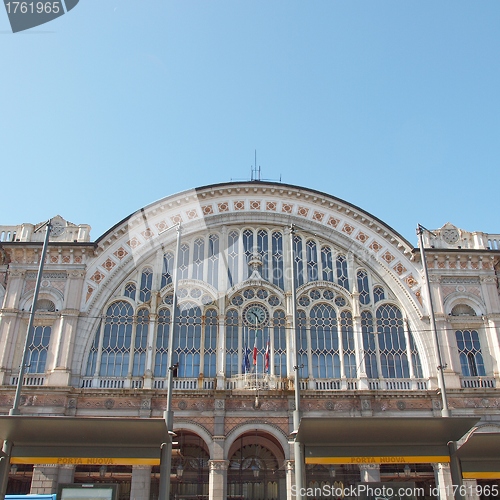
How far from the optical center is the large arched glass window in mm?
31531

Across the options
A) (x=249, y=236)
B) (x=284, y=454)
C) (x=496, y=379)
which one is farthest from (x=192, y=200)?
(x=496, y=379)

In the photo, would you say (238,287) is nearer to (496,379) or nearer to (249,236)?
(249,236)

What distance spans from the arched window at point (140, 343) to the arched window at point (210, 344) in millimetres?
3420

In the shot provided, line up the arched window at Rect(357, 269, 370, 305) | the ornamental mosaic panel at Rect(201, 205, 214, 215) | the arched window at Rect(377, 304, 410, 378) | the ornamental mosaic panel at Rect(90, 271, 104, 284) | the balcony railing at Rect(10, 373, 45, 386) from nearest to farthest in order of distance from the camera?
the balcony railing at Rect(10, 373, 45, 386)
the arched window at Rect(377, 304, 410, 378)
the ornamental mosaic panel at Rect(90, 271, 104, 284)
the arched window at Rect(357, 269, 370, 305)
the ornamental mosaic panel at Rect(201, 205, 214, 215)

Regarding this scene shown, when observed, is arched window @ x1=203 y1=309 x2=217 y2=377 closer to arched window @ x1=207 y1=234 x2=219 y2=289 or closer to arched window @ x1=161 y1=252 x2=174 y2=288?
arched window @ x1=207 y1=234 x2=219 y2=289

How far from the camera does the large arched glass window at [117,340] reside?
31.5 m

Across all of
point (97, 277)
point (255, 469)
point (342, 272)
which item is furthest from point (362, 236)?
point (97, 277)

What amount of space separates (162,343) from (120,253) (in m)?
6.26

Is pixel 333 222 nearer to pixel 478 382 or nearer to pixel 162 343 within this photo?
pixel 478 382

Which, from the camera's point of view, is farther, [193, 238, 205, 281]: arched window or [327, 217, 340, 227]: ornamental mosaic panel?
[327, 217, 340, 227]: ornamental mosaic panel

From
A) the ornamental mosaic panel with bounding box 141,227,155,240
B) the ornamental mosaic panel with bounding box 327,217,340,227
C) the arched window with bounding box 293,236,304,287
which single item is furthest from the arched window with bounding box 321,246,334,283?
the ornamental mosaic panel with bounding box 141,227,155,240

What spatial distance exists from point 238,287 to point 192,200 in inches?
256

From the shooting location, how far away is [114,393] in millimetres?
29969

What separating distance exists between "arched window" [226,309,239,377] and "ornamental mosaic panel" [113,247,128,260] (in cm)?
727
